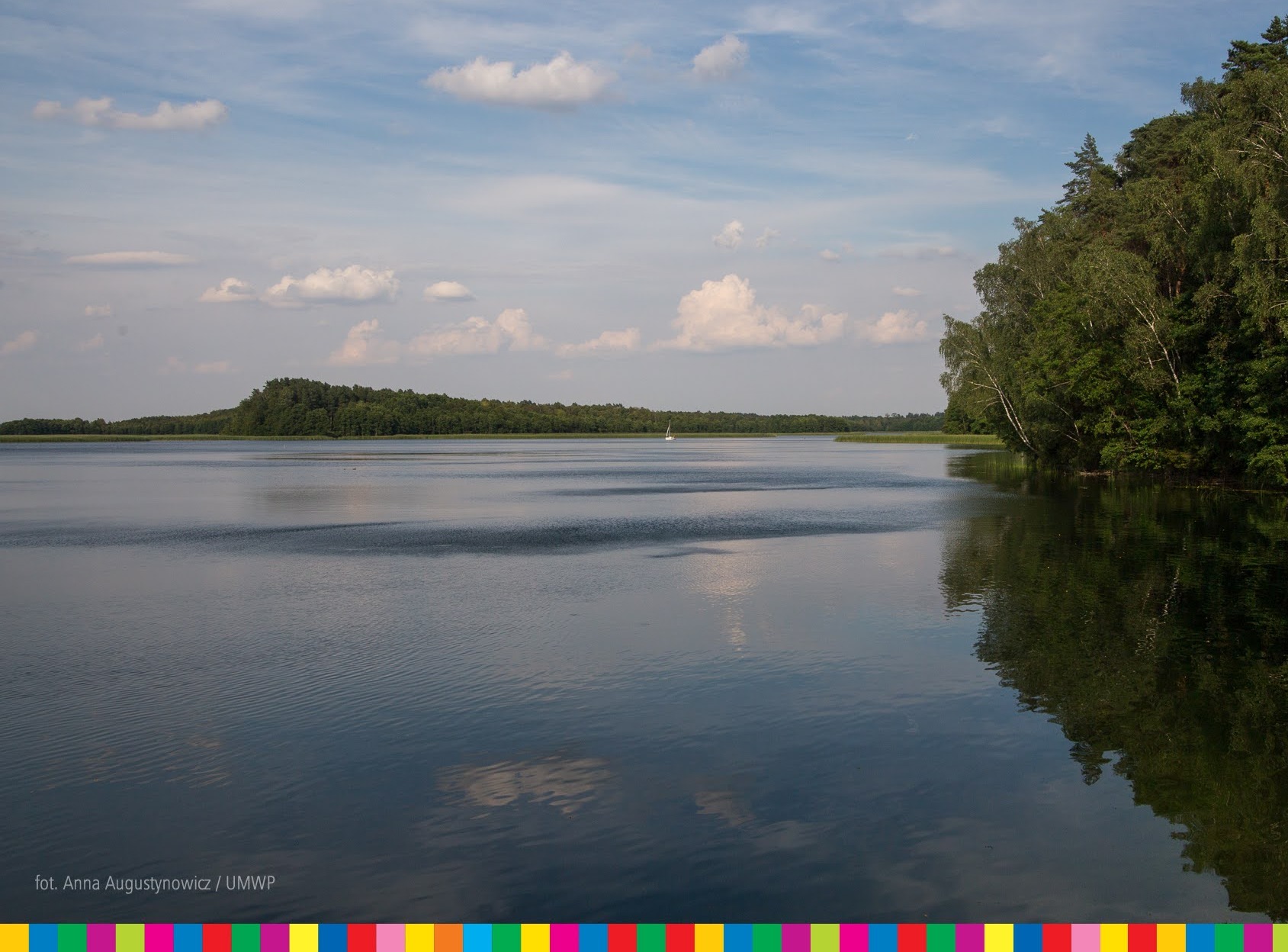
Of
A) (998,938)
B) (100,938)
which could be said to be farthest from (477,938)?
(998,938)

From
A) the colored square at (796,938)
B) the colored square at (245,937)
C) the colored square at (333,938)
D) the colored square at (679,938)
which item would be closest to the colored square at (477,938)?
the colored square at (679,938)

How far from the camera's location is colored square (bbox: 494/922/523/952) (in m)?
5.94

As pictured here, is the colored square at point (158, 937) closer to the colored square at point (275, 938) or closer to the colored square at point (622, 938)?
the colored square at point (275, 938)

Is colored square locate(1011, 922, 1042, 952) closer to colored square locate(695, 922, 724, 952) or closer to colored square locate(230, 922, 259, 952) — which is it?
colored square locate(695, 922, 724, 952)

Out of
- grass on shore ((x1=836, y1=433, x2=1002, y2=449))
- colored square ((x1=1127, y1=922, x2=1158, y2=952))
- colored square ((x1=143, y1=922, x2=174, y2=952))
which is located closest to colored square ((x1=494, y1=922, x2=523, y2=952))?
colored square ((x1=143, y1=922, x2=174, y2=952))

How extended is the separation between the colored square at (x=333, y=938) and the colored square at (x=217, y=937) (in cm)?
56

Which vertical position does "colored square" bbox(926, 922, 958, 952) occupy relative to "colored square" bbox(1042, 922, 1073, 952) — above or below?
above

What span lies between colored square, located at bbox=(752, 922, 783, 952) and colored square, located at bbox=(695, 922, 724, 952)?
19cm

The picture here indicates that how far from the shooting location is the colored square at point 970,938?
6.12 m

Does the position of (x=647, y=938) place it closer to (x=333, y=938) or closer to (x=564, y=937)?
(x=564, y=937)

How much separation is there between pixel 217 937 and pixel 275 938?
0.37m

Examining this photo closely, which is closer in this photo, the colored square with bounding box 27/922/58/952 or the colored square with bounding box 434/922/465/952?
the colored square with bounding box 434/922/465/952

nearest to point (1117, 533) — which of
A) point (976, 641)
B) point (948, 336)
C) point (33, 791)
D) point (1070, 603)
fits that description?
point (1070, 603)

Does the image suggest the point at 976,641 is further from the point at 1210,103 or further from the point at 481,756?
the point at 1210,103
